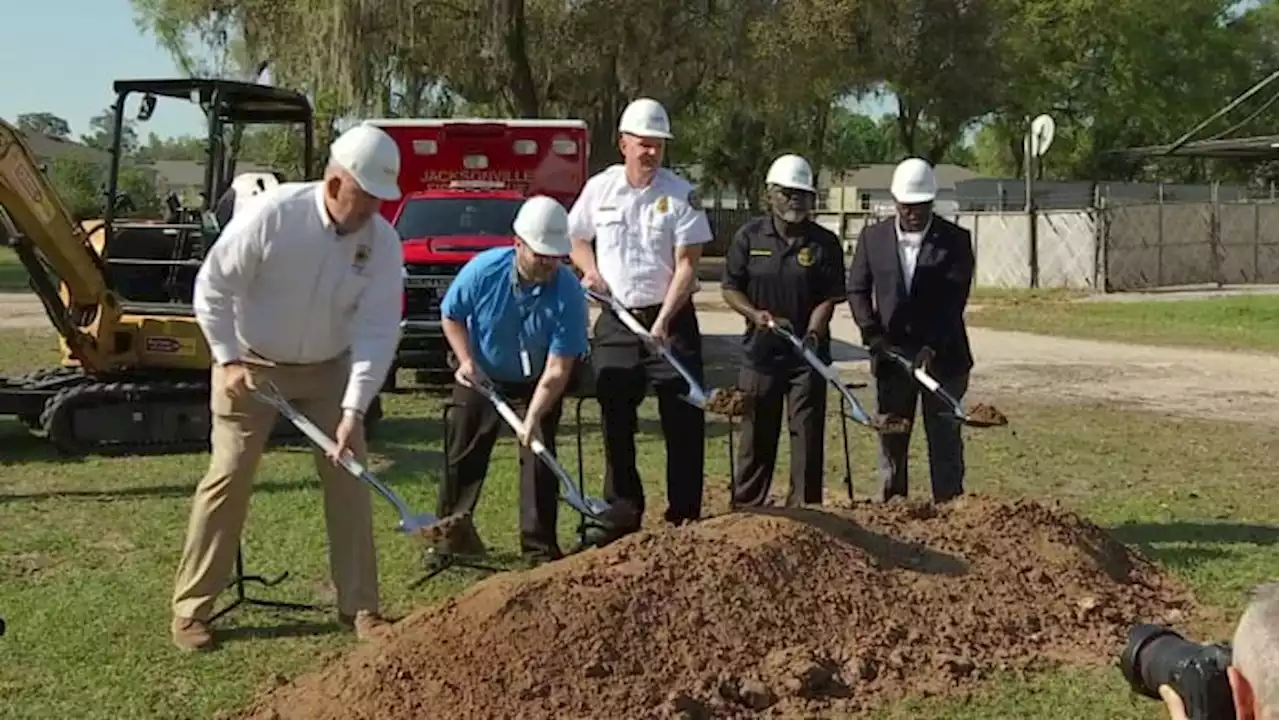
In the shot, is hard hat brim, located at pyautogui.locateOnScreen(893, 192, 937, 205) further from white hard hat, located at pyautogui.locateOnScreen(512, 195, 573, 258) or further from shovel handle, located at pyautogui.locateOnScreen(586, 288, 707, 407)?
white hard hat, located at pyautogui.locateOnScreen(512, 195, 573, 258)

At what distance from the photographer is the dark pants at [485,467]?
7594mm

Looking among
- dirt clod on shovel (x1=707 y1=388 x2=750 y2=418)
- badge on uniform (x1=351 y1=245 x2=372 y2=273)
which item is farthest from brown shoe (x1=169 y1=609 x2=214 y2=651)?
dirt clod on shovel (x1=707 y1=388 x2=750 y2=418)

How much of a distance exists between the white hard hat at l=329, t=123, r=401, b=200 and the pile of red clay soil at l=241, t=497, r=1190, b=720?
4.96 ft

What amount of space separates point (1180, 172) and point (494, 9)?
5040cm

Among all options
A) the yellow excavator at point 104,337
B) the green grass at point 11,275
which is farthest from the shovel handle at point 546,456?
the green grass at point 11,275

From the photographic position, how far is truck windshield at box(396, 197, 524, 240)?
1538 cm

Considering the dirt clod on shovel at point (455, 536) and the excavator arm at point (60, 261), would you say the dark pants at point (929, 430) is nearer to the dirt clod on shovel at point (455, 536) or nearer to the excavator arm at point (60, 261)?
the dirt clod on shovel at point (455, 536)

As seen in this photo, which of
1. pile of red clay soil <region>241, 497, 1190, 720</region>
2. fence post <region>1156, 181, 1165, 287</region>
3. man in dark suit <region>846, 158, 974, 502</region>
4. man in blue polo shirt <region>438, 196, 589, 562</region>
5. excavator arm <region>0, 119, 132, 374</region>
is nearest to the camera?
pile of red clay soil <region>241, 497, 1190, 720</region>

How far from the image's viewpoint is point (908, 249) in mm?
8297

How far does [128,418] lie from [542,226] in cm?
563

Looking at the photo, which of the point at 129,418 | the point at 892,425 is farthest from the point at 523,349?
the point at 129,418

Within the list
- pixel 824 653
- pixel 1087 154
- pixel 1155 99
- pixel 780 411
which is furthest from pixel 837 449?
pixel 1087 154

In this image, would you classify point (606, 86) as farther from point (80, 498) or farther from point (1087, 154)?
point (1087, 154)

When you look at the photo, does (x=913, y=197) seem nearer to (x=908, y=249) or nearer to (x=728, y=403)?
(x=908, y=249)
